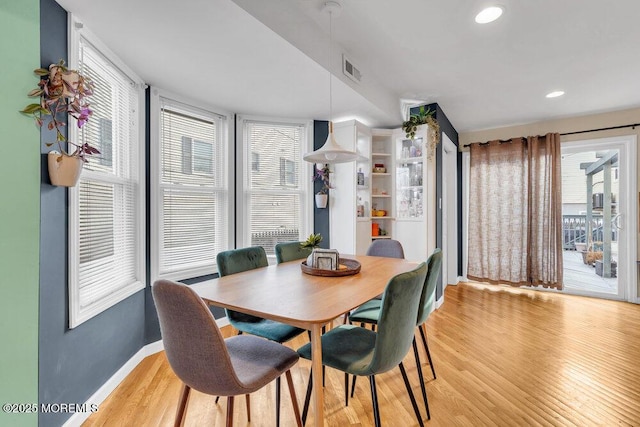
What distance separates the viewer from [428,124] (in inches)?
141

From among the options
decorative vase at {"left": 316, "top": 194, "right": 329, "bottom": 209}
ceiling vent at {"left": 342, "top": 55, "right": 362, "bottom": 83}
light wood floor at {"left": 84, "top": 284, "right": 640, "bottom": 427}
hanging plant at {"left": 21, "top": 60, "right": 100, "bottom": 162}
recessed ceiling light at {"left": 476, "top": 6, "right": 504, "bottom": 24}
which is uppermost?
recessed ceiling light at {"left": 476, "top": 6, "right": 504, "bottom": 24}

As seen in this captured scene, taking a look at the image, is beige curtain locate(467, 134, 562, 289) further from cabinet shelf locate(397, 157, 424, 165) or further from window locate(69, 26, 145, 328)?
window locate(69, 26, 145, 328)

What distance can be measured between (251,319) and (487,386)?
5.55 feet

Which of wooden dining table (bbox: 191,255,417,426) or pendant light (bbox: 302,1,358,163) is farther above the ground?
pendant light (bbox: 302,1,358,163)

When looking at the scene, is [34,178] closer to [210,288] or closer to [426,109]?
[210,288]

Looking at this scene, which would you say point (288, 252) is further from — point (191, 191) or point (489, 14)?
point (489, 14)

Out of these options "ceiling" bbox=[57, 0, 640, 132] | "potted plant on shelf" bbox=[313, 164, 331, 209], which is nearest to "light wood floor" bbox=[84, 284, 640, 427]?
"potted plant on shelf" bbox=[313, 164, 331, 209]

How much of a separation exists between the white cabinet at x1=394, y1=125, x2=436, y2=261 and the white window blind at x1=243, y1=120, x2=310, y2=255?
3.95 ft

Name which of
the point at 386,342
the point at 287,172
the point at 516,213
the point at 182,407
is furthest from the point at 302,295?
the point at 516,213

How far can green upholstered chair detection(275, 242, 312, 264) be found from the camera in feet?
8.83

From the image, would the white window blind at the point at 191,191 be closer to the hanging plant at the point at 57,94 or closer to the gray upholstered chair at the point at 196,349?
→ the hanging plant at the point at 57,94

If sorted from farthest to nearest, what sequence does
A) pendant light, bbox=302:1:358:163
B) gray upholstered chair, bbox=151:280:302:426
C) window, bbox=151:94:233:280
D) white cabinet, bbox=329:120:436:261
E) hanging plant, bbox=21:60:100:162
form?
1. white cabinet, bbox=329:120:436:261
2. window, bbox=151:94:233:280
3. pendant light, bbox=302:1:358:163
4. hanging plant, bbox=21:60:100:162
5. gray upholstered chair, bbox=151:280:302:426

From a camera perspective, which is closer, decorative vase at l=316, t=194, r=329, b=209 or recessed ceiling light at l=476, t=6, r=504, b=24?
recessed ceiling light at l=476, t=6, r=504, b=24

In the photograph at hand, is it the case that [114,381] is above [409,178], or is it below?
below
